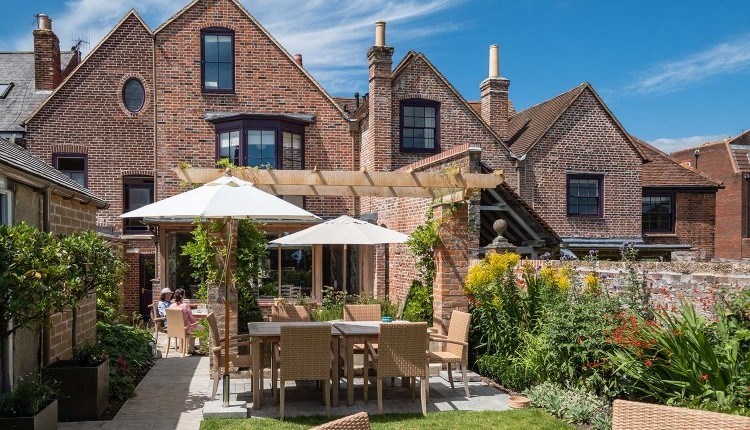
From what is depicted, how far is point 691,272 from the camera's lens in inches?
300

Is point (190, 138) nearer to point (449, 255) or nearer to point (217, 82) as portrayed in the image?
point (217, 82)

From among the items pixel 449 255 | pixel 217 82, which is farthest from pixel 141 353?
pixel 217 82

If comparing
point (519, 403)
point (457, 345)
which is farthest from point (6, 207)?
point (519, 403)

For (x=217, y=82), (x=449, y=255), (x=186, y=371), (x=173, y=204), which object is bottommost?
(x=186, y=371)

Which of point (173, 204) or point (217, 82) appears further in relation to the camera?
point (217, 82)

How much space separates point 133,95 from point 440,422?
1568cm

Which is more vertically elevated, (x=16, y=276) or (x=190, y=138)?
(x=190, y=138)

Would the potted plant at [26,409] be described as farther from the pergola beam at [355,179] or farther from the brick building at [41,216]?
the pergola beam at [355,179]

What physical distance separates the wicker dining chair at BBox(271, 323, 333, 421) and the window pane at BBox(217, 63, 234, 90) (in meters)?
13.8

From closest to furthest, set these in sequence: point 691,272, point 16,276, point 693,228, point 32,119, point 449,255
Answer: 1. point 16,276
2. point 691,272
3. point 449,255
4. point 32,119
5. point 693,228

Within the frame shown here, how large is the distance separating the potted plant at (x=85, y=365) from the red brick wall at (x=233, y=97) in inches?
472

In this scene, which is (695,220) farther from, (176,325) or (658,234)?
(176,325)

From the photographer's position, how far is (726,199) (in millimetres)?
34031

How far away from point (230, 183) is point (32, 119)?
13533 mm
